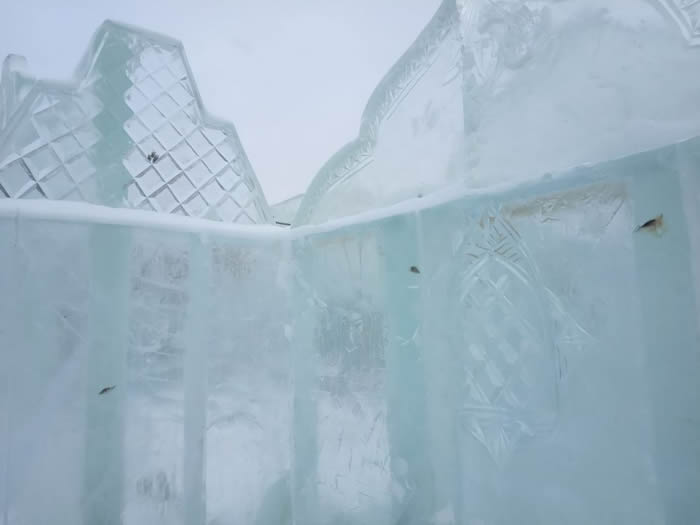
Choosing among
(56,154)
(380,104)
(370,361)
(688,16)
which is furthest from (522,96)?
(56,154)

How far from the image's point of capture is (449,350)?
1.44 m

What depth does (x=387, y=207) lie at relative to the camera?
5.67 ft

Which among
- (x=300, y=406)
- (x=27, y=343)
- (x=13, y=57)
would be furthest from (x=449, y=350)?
(x=13, y=57)

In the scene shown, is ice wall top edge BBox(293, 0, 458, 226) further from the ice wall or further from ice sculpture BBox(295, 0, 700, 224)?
the ice wall

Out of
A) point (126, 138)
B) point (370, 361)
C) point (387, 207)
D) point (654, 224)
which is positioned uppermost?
point (126, 138)

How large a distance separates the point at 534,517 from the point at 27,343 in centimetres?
162

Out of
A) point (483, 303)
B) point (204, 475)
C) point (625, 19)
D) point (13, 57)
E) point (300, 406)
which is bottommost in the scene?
point (204, 475)

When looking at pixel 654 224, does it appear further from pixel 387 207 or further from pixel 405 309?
pixel 387 207

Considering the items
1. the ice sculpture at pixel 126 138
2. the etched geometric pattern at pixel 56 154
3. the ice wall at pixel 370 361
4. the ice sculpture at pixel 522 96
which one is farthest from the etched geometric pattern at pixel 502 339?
the etched geometric pattern at pixel 56 154

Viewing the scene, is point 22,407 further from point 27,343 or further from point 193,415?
point 193,415

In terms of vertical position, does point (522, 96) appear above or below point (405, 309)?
above

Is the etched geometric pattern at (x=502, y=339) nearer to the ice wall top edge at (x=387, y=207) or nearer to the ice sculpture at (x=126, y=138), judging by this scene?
the ice wall top edge at (x=387, y=207)

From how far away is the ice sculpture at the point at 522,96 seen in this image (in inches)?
40.4

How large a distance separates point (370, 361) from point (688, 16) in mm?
1346
